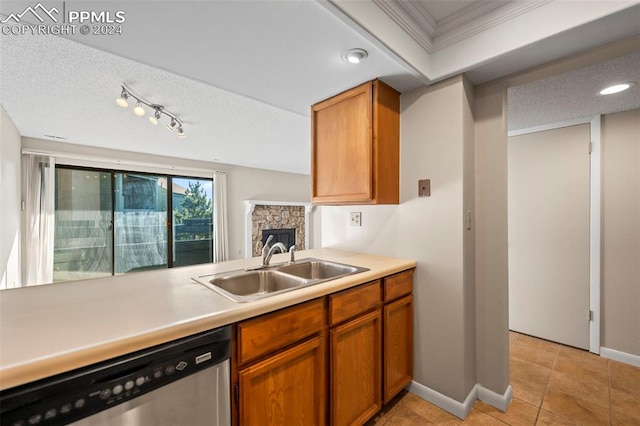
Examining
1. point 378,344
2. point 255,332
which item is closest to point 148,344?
point 255,332

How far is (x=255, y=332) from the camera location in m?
1.02

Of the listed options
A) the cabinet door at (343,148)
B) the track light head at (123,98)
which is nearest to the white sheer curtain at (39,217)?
the track light head at (123,98)

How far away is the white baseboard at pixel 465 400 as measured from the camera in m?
1.63

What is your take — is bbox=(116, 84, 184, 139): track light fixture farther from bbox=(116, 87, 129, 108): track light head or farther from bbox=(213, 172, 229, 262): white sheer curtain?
bbox=(213, 172, 229, 262): white sheer curtain

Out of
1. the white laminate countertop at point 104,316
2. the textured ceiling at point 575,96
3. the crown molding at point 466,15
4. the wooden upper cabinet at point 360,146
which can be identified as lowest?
the white laminate countertop at point 104,316

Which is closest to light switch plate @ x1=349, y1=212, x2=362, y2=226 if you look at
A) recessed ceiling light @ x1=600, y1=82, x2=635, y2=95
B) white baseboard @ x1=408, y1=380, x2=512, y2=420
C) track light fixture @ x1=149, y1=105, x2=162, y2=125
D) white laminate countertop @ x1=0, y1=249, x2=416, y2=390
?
white laminate countertop @ x1=0, y1=249, x2=416, y2=390

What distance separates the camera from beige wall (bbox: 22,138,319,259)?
4176 millimetres

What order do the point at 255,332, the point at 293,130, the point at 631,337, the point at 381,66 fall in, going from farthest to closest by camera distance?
the point at 293,130
the point at 631,337
the point at 381,66
the point at 255,332

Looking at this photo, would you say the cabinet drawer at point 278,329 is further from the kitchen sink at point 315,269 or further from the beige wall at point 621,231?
the beige wall at point 621,231

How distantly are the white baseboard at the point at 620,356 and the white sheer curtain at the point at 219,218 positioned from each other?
5.65 m

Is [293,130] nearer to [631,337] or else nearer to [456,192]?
[456,192]

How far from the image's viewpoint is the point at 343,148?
1920 mm

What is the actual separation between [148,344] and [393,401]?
5.35 ft

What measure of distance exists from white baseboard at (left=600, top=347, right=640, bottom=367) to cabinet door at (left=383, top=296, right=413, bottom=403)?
1.80 meters
